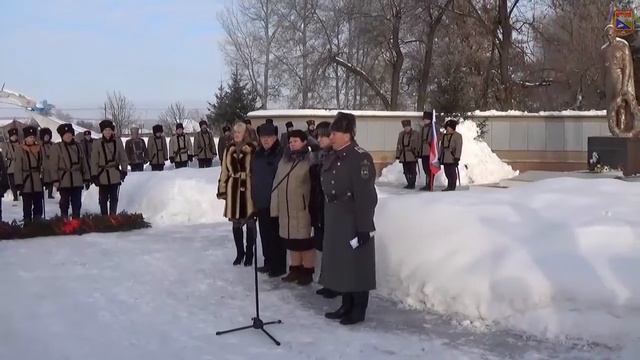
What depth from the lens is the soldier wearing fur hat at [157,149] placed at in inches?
721

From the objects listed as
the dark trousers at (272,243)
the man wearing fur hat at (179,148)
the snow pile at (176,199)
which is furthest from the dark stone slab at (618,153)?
the man wearing fur hat at (179,148)

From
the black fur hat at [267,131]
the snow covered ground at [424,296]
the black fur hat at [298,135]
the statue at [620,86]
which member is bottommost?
the snow covered ground at [424,296]

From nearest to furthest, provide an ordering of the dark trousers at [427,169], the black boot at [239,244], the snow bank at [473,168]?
the black boot at [239,244]
the dark trousers at [427,169]
the snow bank at [473,168]

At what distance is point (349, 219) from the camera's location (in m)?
6.02

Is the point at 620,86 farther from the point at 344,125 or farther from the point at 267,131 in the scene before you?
the point at 344,125

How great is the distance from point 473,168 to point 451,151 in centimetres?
387

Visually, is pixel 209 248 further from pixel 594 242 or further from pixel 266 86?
pixel 266 86

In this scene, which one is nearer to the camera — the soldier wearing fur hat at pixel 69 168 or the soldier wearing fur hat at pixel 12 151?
the soldier wearing fur hat at pixel 69 168

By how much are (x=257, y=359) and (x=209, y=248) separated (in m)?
4.60

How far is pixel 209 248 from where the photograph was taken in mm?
9641

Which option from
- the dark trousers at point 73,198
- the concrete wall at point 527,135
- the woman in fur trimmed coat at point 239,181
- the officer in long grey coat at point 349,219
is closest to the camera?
the officer in long grey coat at point 349,219

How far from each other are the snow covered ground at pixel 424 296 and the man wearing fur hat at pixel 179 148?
10546 mm

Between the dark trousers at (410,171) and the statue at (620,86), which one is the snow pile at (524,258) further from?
the dark trousers at (410,171)

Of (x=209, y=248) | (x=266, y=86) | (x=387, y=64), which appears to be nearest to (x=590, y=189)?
(x=209, y=248)
